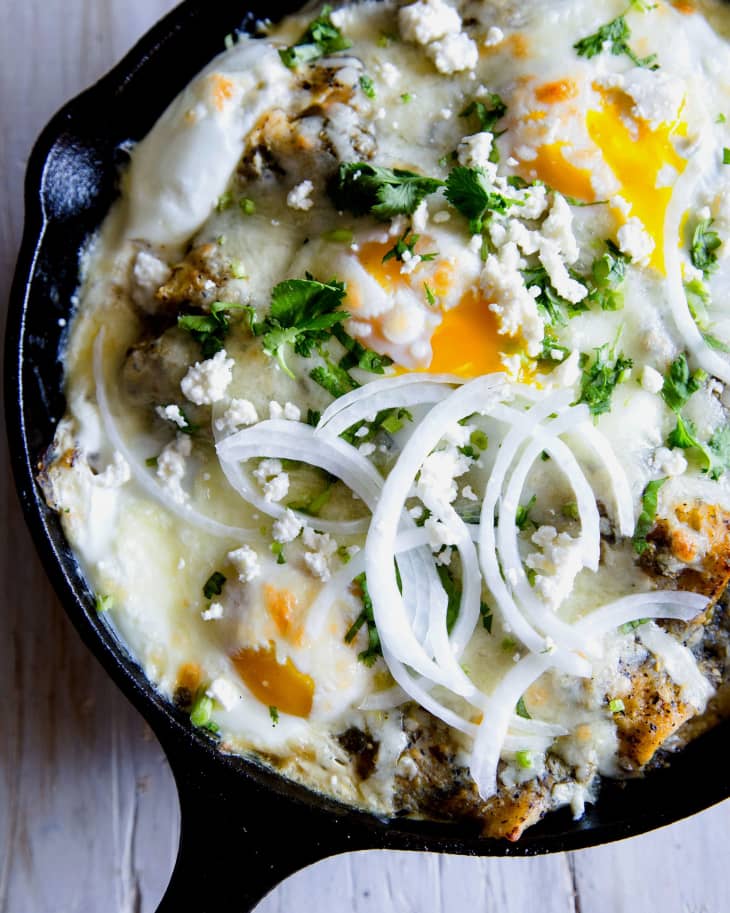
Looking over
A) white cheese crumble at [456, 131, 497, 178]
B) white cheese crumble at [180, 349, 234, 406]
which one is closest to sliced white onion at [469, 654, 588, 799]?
white cheese crumble at [180, 349, 234, 406]

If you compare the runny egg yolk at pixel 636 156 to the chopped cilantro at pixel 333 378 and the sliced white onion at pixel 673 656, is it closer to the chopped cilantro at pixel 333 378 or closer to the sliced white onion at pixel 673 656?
the chopped cilantro at pixel 333 378

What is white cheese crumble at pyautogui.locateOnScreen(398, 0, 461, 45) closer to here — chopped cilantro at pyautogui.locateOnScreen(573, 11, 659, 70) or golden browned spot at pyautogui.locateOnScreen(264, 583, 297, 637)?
chopped cilantro at pyautogui.locateOnScreen(573, 11, 659, 70)

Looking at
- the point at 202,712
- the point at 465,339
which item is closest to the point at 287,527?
the point at 202,712

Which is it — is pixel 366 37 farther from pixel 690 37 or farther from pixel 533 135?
pixel 690 37

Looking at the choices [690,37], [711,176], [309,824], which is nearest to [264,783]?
[309,824]

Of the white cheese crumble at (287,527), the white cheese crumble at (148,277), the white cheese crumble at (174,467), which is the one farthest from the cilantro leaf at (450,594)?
the white cheese crumble at (148,277)
